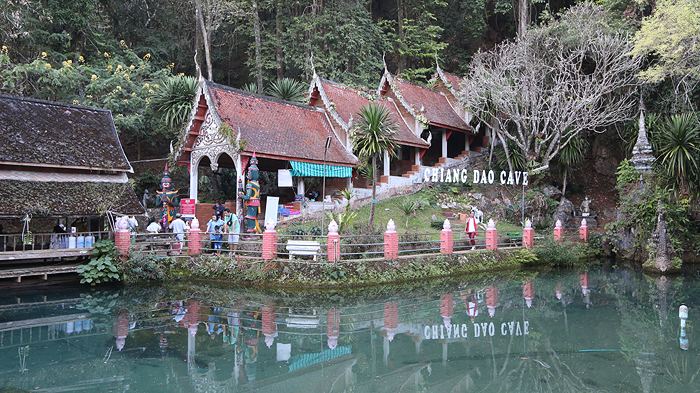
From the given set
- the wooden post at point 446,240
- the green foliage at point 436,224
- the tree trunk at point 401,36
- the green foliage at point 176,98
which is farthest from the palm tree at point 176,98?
the tree trunk at point 401,36

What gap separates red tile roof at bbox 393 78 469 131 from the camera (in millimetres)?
25781

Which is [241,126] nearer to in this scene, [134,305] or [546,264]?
[134,305]

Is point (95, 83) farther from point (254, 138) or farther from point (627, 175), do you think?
point (627, 175)

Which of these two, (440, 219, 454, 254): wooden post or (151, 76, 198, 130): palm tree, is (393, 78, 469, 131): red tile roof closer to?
(440, 219, 454, 254): wooden post

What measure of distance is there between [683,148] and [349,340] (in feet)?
52.0

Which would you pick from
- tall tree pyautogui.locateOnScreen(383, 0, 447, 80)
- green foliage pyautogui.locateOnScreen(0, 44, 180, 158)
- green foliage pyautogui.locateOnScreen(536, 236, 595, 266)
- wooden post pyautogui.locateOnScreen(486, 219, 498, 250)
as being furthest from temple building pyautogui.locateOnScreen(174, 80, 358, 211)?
tall tree pyautogui.locateOnScreen(383, 0, 447, 80)

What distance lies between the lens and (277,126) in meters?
20.2

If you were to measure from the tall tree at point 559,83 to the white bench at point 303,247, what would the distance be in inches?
532

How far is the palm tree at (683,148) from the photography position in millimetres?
17719

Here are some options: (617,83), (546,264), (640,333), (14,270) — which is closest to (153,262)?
(14,270)

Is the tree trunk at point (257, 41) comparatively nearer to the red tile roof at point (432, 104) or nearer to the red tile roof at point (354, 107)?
the red tile roof at point (354, 107)

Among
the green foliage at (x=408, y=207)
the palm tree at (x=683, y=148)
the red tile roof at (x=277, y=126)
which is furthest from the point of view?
the green foliage at (x=408, y=207)

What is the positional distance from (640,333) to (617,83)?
16189 mm

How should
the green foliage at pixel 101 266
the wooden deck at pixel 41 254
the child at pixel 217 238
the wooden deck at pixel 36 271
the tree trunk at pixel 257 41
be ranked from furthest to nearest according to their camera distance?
the tree trunk at pixel 257 41 < the child at pixel 217 238 < the green foliage at pixel 101 266 < the wooden deck at pixel 36 271 < the wooden deck at pixel 41 254
